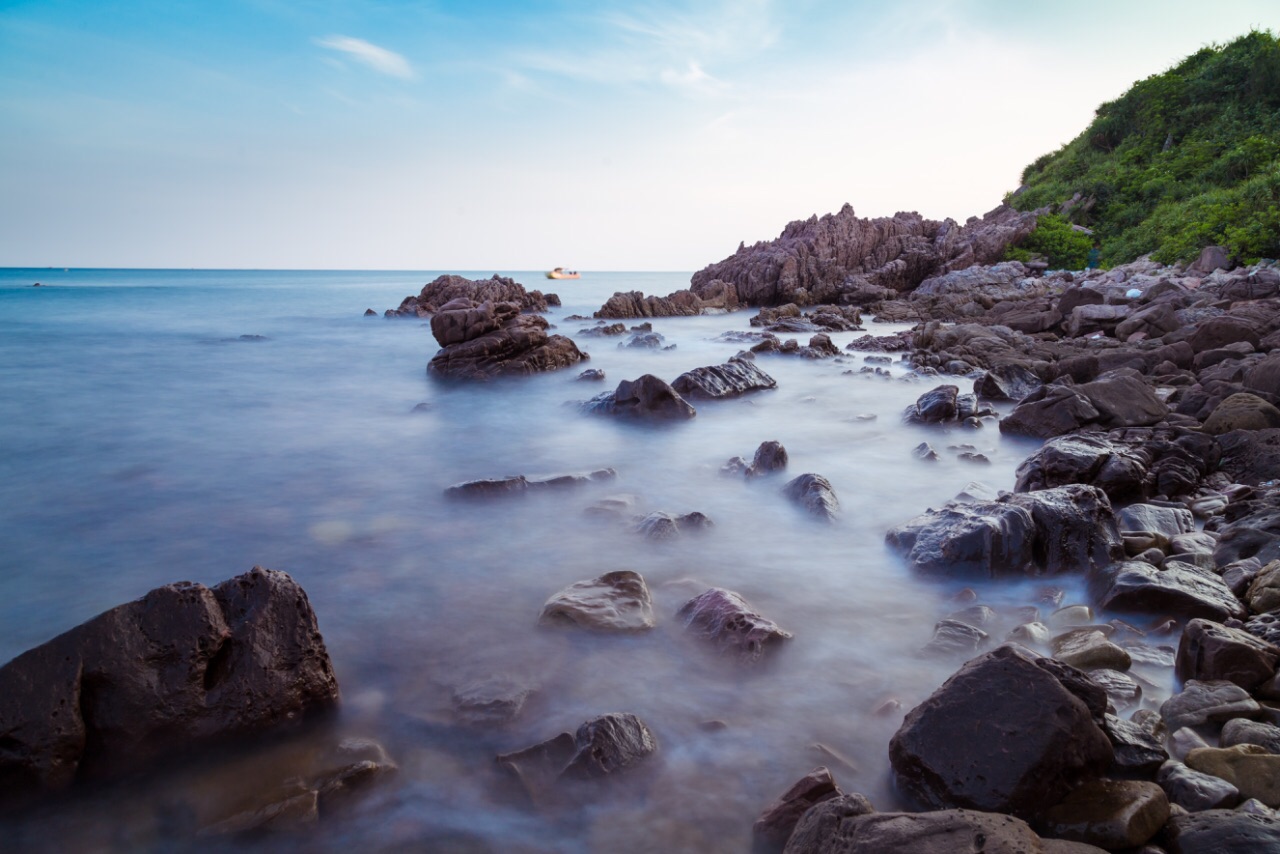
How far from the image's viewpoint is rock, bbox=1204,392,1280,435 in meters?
6.56

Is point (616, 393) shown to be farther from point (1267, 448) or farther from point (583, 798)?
point (583, 798)

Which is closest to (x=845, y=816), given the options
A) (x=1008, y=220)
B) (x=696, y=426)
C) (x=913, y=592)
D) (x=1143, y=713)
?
(x=1143, y=713)

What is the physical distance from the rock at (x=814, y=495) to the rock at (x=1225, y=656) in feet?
8.93

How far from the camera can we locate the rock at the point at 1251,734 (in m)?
2.57

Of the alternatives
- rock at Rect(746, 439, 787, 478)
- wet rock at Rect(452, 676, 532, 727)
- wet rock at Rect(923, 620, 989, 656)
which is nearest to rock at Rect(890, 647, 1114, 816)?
wet rock at Rect(923, 620, 989, 656)

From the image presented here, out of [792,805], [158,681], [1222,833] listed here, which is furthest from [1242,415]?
[158,681]

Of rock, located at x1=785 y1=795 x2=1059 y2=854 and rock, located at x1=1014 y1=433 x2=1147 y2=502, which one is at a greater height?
rock, located at x1=1014 y1=433 x2=1147 y2=502

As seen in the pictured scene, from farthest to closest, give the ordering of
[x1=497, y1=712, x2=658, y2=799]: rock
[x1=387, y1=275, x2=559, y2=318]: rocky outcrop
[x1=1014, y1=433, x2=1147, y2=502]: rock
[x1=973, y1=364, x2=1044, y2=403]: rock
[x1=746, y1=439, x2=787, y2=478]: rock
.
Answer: [x1=387, y1=275, x2=559, y2=318]: rocky outcrop, [x1=973, y1=364, x2=1044, y2=403]: rock, [x1=746, y1=439, x2=787, y2=478]: rock, [x1=1014, y1=433, x2=1147, y2=502]: rock, [x1=497, y1=712, x2=658, y2=799]: rock

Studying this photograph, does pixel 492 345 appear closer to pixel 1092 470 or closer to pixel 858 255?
pixel 1092 470

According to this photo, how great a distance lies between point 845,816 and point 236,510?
5709 millimetres

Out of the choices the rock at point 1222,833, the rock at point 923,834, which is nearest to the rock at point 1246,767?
the rock at point 1222,833

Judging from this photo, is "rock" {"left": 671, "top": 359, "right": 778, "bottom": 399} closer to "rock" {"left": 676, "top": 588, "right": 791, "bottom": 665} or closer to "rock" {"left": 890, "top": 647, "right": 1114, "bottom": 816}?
"rock" {"left": 676, "top": 588, "right": 791, "bottom": 665}

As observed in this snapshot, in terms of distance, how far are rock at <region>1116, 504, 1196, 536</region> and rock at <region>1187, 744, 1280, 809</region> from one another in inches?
105

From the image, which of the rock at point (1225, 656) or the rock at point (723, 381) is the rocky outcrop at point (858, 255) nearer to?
the rock at point (723, 381)
